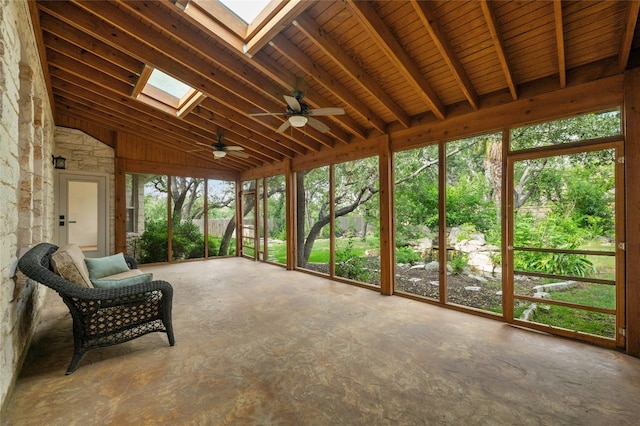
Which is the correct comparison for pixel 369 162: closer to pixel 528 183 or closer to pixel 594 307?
pixel 528 183

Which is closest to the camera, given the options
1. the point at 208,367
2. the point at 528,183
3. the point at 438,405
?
the point at 438,405

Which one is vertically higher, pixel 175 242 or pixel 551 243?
pixel 551 243

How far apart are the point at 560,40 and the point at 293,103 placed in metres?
2.62

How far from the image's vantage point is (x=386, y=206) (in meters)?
4.50

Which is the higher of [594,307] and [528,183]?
[528,183]

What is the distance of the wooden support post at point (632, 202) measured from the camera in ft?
8.40

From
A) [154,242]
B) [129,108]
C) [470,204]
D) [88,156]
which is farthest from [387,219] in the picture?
[88,156]

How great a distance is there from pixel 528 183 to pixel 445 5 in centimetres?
224

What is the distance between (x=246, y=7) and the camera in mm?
2721

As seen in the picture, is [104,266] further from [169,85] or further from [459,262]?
[459,262]

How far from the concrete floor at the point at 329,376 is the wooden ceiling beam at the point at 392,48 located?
9.46 feet

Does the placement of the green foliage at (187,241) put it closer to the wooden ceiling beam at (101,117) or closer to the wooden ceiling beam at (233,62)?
the wooden ceiling beam at (101,117)

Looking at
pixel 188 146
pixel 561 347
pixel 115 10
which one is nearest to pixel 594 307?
pixel 561 347

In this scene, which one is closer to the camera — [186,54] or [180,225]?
[186,54]
